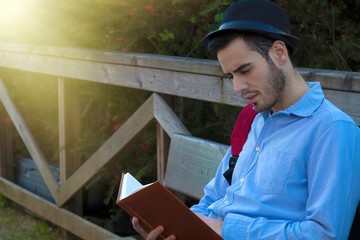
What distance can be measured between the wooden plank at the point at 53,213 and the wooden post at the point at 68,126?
14 centimetres

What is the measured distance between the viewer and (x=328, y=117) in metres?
1.93

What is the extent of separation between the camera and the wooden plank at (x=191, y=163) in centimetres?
337

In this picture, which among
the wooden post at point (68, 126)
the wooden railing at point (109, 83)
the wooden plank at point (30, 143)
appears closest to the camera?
the wooden railing at point (109, 83)

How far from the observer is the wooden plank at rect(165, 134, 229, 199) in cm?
337

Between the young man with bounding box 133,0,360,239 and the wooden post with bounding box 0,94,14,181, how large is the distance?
4.79 metres

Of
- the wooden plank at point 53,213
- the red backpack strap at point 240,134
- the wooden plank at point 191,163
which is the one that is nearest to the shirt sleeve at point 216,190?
the red backpack strap at point 240,134

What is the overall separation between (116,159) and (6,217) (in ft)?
6.32

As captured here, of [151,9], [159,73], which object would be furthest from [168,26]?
[159,73]

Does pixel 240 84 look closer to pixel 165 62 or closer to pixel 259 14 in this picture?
pixel 259 14

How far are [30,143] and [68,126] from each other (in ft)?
2.09

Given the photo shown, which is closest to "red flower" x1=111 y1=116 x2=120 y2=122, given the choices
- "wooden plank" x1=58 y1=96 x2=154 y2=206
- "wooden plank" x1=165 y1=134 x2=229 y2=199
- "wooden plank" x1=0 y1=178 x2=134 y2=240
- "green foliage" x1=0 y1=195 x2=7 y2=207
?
"wooden plank" x1=58 y1=96 x2=154 y2=206

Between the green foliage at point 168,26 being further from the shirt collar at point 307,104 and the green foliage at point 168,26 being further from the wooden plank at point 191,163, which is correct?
the shirt collar at point 307,104

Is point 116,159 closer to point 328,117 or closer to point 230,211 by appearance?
point 230,211

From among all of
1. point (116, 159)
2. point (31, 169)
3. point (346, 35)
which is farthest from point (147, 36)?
point (31, 169)
